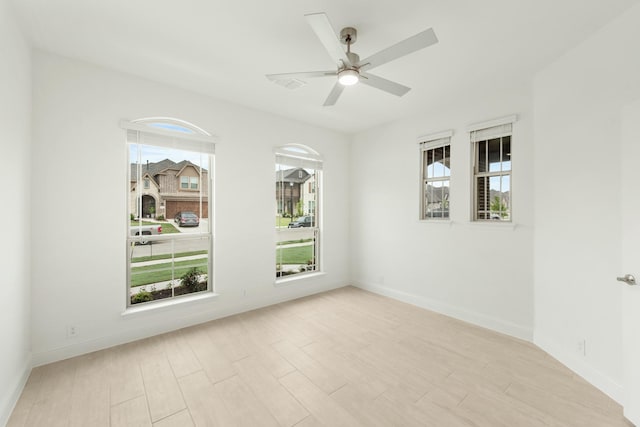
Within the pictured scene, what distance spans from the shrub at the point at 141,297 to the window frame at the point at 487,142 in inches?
165

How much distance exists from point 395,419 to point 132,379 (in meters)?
2.18

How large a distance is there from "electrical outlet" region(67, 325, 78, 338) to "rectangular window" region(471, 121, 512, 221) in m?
4.68

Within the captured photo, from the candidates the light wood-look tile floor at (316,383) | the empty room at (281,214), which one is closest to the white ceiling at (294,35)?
the empty room at (281,214)

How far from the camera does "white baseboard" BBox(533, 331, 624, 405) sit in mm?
2035

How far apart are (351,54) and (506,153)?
238cm

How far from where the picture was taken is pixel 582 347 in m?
2.35

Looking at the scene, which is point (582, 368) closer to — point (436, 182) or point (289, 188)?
point (436, 182)

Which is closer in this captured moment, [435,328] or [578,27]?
[578,27]

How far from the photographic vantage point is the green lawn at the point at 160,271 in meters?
3.07

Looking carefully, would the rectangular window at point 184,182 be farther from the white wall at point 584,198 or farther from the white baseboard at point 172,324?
the white wall at point 584,198

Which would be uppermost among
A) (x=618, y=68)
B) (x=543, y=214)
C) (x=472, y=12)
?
(x=472, y=12)

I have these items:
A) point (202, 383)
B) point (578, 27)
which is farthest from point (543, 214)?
point (202, 383)

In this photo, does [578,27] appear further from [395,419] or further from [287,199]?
[287,199]

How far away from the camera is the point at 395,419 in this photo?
1843 millimetres
